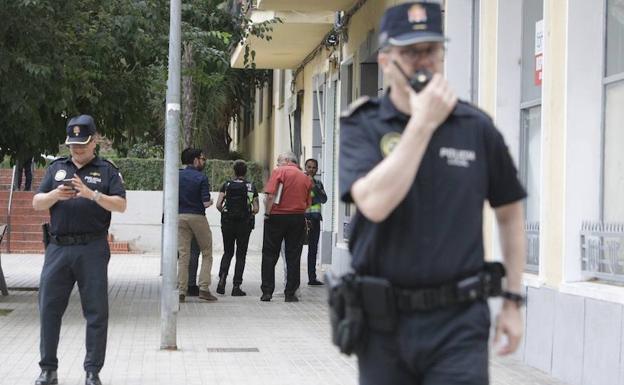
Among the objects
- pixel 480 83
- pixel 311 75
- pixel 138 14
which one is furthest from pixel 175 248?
pixel 311 75

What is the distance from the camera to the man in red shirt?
1527cm

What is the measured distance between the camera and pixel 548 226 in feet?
32.1

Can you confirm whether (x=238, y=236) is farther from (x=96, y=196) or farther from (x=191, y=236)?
(x=96, y=196)

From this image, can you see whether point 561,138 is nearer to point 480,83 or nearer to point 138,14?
point 480,83

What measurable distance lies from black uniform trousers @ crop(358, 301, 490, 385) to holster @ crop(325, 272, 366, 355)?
52 millimetres

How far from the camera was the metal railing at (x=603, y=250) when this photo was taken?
29.0ft

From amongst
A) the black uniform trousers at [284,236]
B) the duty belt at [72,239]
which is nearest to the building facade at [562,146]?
the duty belt at [72,239]

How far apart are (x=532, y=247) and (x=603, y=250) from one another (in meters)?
1.72

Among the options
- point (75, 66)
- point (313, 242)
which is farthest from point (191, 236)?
point (313, 242)

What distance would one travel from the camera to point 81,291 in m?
8.59

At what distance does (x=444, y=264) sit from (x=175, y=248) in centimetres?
746

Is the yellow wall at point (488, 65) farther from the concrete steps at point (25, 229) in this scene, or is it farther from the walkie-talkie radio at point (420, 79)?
the concrete steps at point (25, 229)

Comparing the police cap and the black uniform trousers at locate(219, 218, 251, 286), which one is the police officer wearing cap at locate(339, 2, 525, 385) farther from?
the black uniform trousers at locate(219, 218, 251, 286)

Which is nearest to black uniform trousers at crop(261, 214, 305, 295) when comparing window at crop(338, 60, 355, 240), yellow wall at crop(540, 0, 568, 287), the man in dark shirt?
the man in dark shirt
